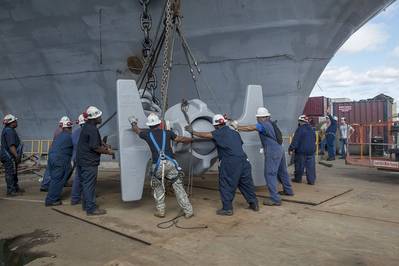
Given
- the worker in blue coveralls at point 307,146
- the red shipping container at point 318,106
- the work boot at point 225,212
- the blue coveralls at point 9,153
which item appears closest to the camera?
the work boot at point 225,212

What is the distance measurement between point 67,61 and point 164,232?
5.87 metres

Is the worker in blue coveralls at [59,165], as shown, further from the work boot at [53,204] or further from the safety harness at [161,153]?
the safety harness at [161,153]

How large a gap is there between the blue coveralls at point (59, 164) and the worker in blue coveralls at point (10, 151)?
1.05 meters

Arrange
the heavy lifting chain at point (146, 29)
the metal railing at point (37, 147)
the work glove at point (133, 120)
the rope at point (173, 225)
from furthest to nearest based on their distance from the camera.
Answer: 1. the metal railing at point (37, 147)
2. the heavy lifting chain at point (146, 29)
3. the work glove at point (133, 120)
4. the rope at point (173, 225)

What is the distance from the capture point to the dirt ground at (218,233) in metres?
3.42

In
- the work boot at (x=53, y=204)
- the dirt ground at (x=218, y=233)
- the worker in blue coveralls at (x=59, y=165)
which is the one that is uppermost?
the worker in blue coveralls at (x=59, y=165)

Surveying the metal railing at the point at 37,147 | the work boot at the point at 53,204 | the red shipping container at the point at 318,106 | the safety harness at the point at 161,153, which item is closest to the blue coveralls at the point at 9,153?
the work boot at the point at 53,204

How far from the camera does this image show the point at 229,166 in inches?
193

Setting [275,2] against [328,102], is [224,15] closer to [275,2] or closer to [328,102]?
[275,2]

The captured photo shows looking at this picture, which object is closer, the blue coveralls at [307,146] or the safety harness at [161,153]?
the safety harness at [161,153]

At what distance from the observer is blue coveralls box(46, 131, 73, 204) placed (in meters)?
5.74

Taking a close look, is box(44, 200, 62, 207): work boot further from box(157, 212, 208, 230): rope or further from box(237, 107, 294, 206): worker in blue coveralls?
box(237, 107, 294, 206): worker in blue coveralls

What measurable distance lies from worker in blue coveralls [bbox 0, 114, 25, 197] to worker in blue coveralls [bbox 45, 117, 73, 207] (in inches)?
40.9

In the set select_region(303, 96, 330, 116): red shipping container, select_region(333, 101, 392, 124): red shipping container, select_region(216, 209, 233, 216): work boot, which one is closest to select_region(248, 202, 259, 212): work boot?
select_region(216, 209, 233, 216): work boot
